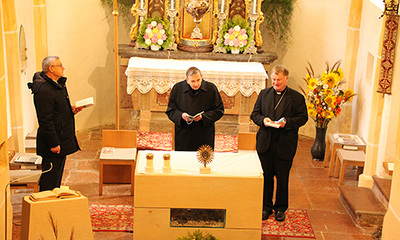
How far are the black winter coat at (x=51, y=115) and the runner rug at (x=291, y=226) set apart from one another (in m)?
2.28

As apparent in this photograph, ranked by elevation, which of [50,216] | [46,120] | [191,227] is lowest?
[191,227]

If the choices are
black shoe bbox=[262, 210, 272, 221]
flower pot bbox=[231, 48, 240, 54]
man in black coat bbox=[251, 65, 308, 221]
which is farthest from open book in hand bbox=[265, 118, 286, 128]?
flower pot bbox=[231, 48, 240, 54]

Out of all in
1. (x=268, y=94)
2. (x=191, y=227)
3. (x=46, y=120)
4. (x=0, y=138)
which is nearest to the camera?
(x=0, y=138)

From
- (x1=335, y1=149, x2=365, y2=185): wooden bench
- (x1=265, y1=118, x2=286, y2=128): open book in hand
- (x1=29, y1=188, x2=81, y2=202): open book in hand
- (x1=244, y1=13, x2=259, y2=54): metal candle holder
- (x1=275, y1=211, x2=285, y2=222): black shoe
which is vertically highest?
(x1=244, y1=13, x2=259, y2=54): metal candle holder

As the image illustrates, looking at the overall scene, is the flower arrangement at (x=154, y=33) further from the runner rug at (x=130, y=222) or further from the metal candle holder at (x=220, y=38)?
the runner rug at (x=130, y=222)

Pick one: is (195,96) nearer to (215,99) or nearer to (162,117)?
(215,99)

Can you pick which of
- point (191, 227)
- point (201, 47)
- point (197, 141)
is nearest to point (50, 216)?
point (191, 227)

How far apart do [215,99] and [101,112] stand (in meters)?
4.21

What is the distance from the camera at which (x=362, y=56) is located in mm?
8484

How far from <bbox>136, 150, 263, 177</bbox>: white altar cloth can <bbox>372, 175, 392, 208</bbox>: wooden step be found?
172cm

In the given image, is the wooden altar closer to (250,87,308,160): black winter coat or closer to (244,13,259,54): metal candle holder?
(244,13,259,54): metal candle holder

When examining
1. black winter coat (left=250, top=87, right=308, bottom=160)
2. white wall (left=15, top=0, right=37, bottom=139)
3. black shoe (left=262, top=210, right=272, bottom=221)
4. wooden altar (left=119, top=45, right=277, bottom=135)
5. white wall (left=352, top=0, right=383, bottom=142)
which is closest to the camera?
black winter coat (left=250, top=87, right=308, bottom=160)

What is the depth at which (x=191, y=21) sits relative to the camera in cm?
964

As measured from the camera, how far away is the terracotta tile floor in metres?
5.96
